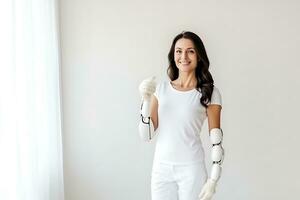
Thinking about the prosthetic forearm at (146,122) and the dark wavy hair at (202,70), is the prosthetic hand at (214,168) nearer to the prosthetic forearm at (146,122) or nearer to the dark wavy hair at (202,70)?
the dark wavy hair at (202,70)

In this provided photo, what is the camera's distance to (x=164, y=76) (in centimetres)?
236

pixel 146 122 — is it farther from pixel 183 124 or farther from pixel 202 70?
pixel 202 70

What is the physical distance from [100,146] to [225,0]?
1.04 m

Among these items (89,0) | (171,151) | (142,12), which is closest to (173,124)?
(171,151)

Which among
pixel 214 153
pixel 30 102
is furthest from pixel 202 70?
pixel 30 102

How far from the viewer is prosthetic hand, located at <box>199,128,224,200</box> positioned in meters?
1.71

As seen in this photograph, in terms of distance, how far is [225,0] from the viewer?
7.59 ft

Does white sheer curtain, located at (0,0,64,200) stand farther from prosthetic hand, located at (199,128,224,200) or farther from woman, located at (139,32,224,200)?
prosthetic hand, located at (199,128,224,200)

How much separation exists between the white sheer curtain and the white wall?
16cm

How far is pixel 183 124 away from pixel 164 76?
1.96 feet

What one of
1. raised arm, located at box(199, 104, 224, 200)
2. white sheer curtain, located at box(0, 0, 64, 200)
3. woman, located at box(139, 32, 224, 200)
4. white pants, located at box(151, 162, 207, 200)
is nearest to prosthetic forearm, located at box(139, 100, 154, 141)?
woman, located at box(139, 32, 224, 200)

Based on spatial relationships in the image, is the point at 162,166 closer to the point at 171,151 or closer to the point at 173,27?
the point at 171,151

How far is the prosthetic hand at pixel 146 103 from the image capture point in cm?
178

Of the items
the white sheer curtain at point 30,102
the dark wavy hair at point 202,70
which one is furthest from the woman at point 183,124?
the white sheer curtain at point 30,102
